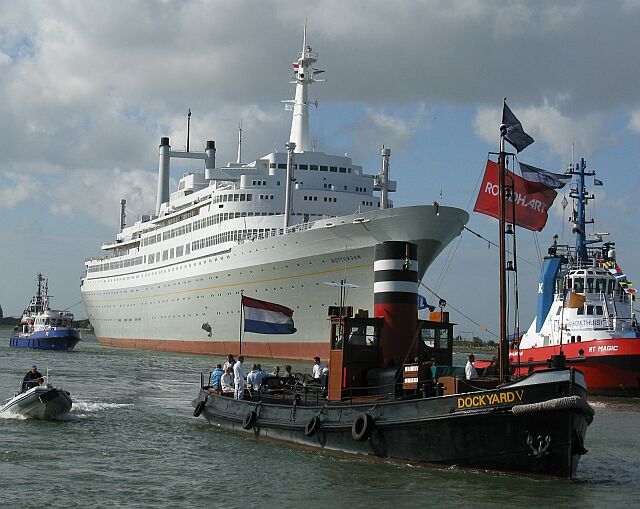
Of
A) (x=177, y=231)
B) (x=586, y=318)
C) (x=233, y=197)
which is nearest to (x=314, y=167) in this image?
(x=233, y=197)

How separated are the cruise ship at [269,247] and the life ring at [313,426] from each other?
16047 millimetres

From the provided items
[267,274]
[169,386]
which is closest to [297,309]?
[267,274]

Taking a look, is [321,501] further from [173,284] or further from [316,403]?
[173,284]

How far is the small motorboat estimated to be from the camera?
21.8 m

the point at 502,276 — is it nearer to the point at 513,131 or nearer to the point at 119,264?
the point at 513,131

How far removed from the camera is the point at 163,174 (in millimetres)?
79250

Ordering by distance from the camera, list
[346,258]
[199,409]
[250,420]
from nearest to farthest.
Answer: [250,420] < [199,409] < [346,258]

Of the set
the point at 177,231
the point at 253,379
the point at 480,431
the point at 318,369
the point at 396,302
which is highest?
the point at 177,231

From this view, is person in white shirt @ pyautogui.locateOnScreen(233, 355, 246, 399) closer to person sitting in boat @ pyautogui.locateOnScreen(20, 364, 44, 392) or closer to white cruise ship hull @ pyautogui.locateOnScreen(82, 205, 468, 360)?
person sitting in boat @ pyautogui.locateOnScreen(20, 364, 44, 392)

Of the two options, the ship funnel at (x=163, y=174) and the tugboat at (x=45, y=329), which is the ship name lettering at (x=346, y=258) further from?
the ship funnel at (x=163, y=174)

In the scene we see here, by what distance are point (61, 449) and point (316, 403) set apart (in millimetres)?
5277

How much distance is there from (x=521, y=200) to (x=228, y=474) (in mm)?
7390

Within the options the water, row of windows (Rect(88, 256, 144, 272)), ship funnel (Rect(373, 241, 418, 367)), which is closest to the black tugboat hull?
the water

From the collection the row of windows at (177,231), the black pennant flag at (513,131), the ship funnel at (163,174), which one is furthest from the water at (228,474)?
the ship funnel at (163,174)
